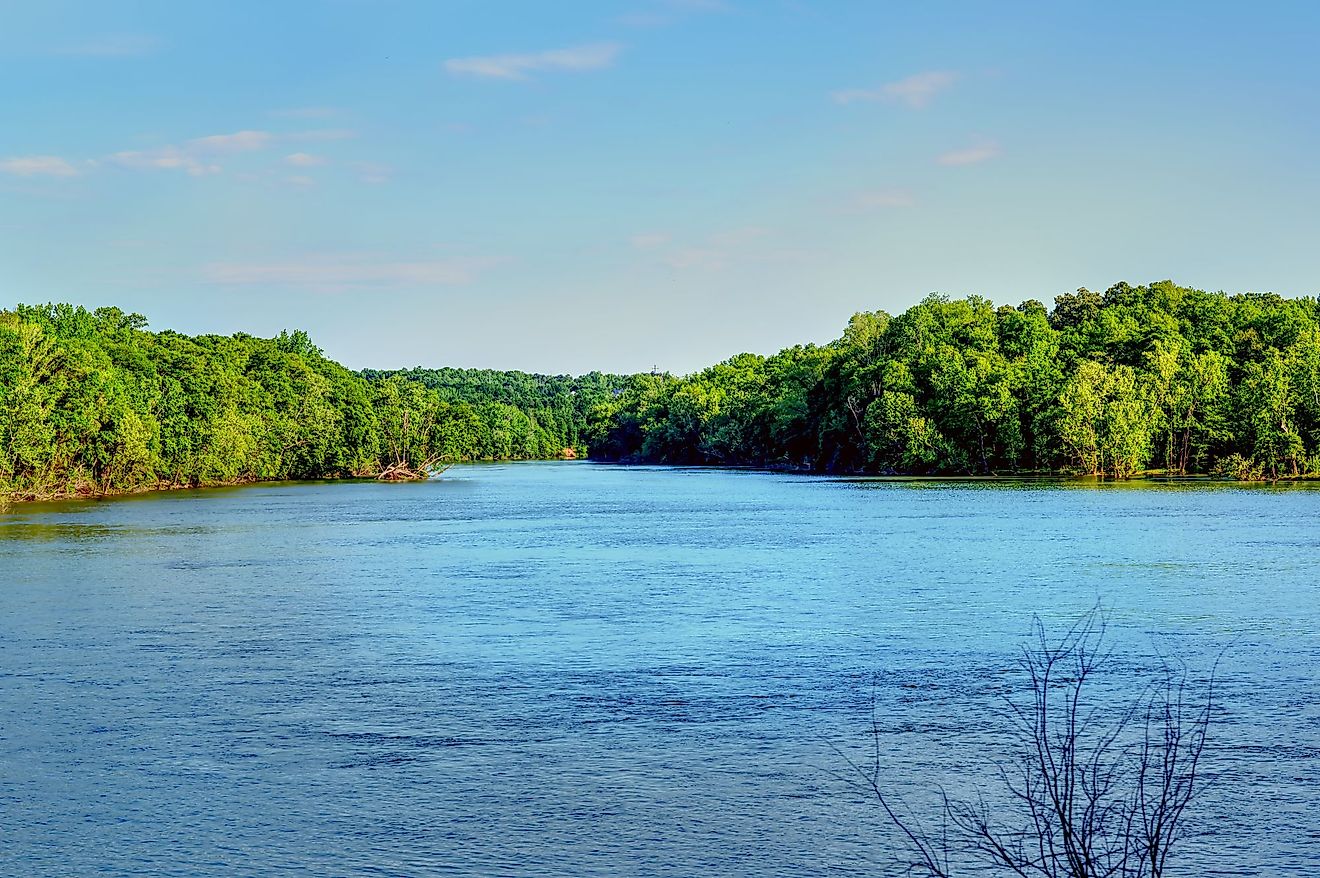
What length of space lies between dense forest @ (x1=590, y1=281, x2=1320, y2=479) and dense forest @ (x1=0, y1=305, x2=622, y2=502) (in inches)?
1416

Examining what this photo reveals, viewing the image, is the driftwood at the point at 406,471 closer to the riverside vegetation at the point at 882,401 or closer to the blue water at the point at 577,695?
the riverside vegetation at the point at 882,401

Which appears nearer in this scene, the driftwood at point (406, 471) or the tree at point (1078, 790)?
the tree at point (1078, 790)

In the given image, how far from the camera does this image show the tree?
30.0 ft

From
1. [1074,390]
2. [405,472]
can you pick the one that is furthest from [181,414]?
[1074,390]

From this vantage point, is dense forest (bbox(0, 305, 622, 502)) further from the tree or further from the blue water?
the tree

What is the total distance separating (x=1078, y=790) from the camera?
12594 mm

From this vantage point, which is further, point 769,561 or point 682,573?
point 769,561

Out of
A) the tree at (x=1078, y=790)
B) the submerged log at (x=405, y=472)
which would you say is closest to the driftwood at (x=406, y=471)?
the submerged log at (x=405, y=472)

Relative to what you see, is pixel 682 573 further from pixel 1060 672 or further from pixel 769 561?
pixel 1060 672

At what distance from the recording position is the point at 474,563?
3497cm

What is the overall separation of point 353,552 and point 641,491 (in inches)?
1845

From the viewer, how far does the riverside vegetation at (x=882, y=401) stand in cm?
7219

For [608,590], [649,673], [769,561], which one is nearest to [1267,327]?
[769,561]

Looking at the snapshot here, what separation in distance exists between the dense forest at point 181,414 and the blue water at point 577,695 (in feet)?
106
